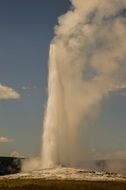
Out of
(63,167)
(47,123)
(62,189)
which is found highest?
(47,123)

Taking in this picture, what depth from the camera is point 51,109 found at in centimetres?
16200

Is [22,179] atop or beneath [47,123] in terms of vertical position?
beneath

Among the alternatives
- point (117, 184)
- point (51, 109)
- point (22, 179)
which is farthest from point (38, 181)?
point (51, 109)

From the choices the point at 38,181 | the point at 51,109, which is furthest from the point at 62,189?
the point at 51,109

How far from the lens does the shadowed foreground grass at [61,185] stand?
407ft

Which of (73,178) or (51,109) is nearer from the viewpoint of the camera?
(73,178)

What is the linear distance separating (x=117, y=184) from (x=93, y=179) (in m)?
12.3

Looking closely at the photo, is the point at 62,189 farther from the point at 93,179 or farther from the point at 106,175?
the point at 106,175

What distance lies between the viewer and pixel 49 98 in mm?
164000

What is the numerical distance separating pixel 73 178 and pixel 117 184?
16488 millimetres

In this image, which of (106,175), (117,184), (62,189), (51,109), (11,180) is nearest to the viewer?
(62,189)

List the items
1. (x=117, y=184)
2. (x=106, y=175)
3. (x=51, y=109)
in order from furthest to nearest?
(x=51, y=109)
(x=106, y=175)
(x=117, y=184)

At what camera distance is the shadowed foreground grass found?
407 feet

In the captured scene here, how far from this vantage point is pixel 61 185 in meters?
128
